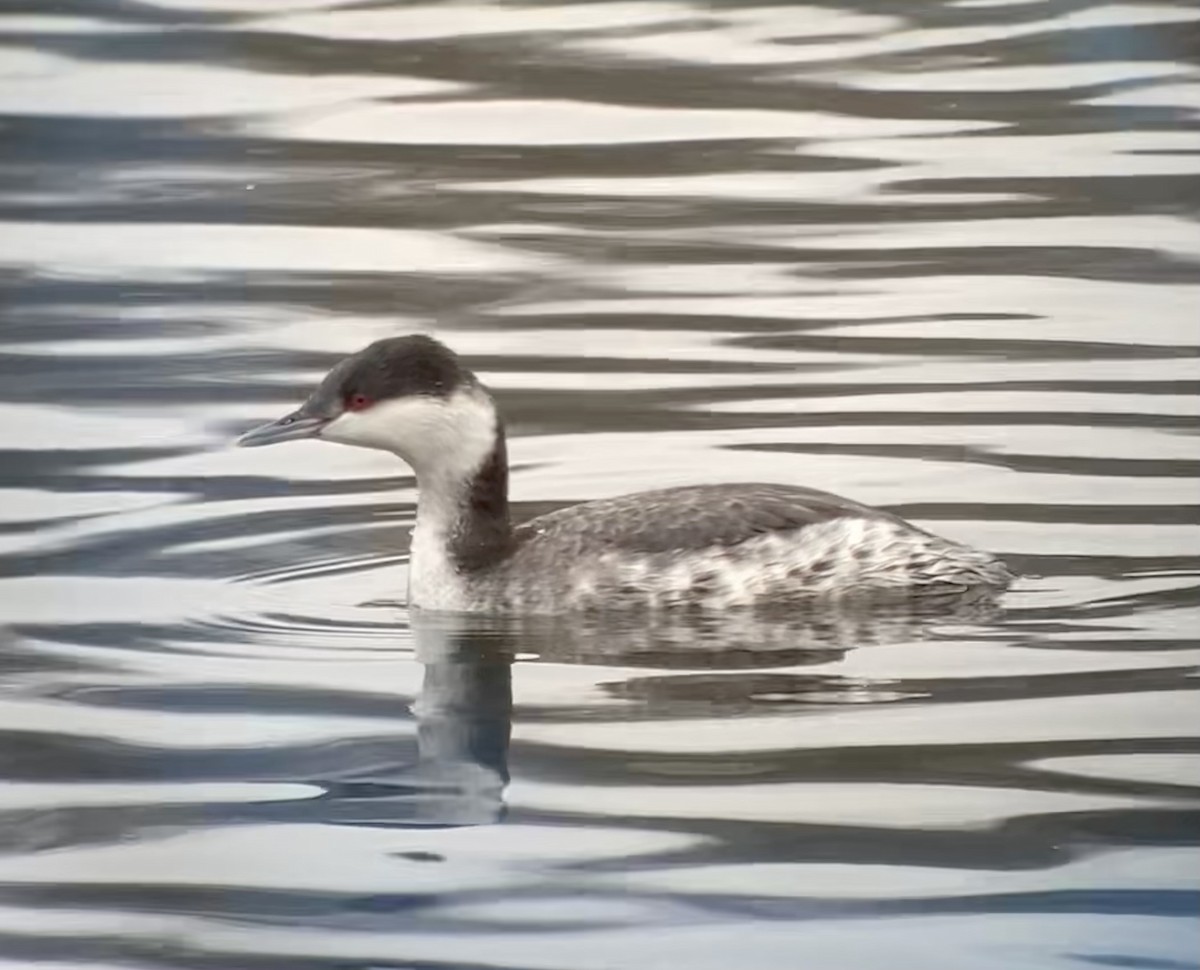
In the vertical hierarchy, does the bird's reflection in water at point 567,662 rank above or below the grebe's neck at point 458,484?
below

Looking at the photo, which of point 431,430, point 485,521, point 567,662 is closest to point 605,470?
point 485,521

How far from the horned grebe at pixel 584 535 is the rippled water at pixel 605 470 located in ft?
0.41

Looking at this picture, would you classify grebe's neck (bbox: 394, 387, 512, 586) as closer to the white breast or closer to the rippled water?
the white breast

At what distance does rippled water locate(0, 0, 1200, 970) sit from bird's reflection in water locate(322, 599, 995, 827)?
0.07 feet

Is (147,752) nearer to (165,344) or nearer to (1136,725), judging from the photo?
(1136,725)

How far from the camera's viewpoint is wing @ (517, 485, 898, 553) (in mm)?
9242

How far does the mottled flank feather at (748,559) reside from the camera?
9211 mm

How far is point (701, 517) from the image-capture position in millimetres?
9297

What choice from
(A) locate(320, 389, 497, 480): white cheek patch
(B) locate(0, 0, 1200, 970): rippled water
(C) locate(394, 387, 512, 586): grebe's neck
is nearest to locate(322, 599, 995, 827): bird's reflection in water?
(B) locate(0, 0, 1200, 970): rippled water

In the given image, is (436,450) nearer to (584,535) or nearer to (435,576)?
(435,576)

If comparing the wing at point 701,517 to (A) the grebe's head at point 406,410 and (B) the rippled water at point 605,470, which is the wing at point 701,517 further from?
(A) the grebe's head at point 406,410

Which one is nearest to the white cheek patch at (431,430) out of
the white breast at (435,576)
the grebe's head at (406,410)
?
the grebe's head at (406,410)

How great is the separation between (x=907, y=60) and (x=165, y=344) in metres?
7.28

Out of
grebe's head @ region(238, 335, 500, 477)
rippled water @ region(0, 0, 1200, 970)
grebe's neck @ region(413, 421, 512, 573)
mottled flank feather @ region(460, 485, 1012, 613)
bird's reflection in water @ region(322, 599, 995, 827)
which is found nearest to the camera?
rippled water @ region(0, 0, 1200, 970)
